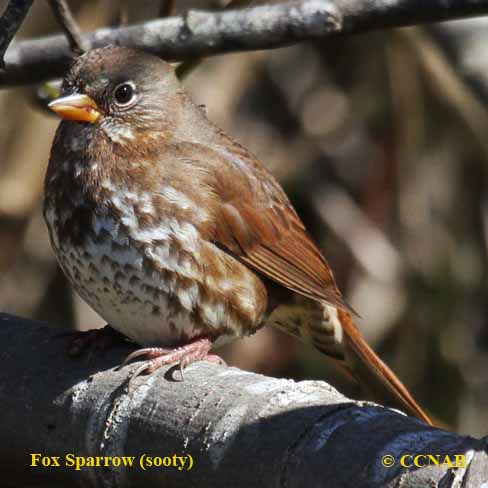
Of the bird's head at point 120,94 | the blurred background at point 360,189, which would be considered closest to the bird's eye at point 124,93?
the bird's head at point 120,94

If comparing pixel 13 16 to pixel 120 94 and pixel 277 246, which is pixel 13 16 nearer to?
pixel 120 94

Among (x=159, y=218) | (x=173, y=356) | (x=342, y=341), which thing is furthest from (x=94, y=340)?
(x=342, y=341)

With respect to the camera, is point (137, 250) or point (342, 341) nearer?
point (137, 250)

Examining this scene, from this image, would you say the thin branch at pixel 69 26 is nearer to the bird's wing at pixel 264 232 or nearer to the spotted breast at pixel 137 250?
the spotted breast at pixel 137 250

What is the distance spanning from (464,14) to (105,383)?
1259mm

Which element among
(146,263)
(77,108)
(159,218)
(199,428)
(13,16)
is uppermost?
(13,16)

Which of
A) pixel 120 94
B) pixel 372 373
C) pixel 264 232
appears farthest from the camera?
pixel 372 373

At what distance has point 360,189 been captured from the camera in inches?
229

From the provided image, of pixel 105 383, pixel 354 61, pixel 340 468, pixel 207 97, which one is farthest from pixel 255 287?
pixel 354 61

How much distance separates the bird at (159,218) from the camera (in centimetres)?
316

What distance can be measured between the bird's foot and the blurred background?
209cm

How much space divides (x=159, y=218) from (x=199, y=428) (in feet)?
3.24

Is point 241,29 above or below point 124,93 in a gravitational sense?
above

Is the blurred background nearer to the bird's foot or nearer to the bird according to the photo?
the bird
